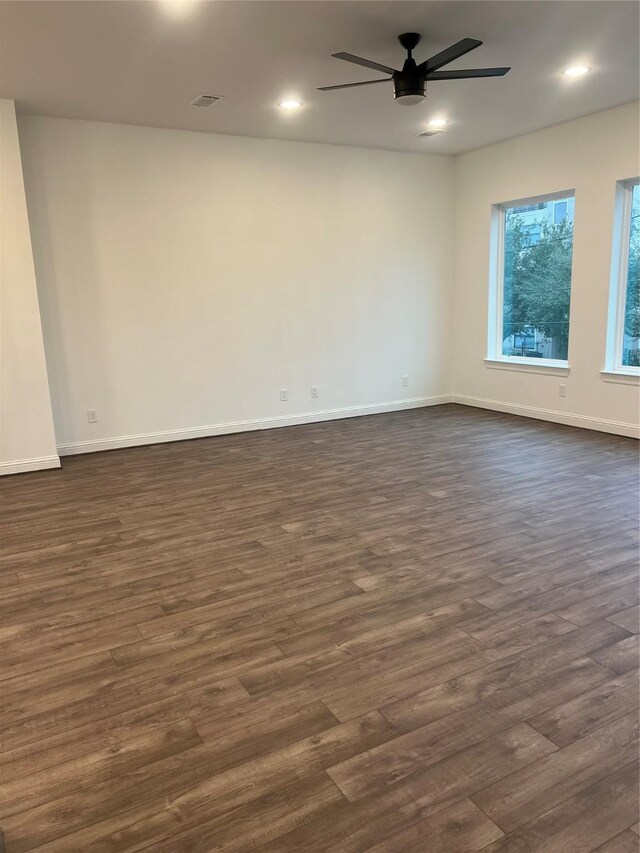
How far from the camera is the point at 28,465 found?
16.1ft

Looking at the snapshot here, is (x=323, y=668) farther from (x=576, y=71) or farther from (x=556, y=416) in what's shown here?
(x=556, y=416)

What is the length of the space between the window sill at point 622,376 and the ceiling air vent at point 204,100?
4122mm

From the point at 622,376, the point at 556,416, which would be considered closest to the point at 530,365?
the point at 556,416

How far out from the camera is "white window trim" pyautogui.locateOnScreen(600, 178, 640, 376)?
5363 millimetres

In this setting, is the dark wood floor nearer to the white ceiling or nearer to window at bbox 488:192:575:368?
window at bbox 488:192:575:368

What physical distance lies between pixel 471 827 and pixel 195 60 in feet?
13.8

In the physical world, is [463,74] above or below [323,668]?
above

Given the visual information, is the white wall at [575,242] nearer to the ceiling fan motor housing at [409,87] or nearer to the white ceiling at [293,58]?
the white ceiling at [293,58]

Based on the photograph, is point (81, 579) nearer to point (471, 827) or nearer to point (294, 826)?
point (294, 826)

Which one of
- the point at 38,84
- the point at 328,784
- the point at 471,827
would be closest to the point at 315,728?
the point at 328,784

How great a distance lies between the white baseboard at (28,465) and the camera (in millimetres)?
4844

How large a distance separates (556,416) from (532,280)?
4.85 ft

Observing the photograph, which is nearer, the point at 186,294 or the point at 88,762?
the point at 88,762

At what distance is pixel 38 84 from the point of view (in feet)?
13.6
